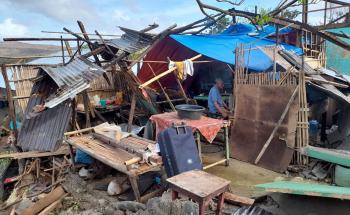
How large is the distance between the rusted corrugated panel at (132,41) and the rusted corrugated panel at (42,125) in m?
2.32

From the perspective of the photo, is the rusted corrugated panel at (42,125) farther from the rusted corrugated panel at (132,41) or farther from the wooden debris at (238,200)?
the wooden debris at (238,200)

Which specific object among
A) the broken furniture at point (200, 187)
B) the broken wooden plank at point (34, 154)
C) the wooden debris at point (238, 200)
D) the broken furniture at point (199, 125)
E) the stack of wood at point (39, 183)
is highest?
the broken furniture at point (199, 125)

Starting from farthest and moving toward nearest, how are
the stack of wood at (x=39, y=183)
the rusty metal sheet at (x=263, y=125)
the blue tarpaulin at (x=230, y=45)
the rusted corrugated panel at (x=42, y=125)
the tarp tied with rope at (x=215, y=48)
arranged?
the tarp tied with rope at (x=215, y=48), the blue tarpaulin at (x=230, y=45), the rusted corrugated panel at (x=42, y=125), the rusty metal sheet at (x=263, y=125), the stack of wood at (x=39, y=183)

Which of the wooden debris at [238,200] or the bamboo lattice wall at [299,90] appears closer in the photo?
the wooden debris at [238,200]

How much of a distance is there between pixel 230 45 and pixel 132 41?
3.43m

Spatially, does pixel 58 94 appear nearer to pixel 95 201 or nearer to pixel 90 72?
pixel 90 72

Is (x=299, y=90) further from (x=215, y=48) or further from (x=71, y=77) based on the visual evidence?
(x=71, y=77)

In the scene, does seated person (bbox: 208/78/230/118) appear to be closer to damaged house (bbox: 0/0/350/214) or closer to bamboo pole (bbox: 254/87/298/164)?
damaged house (bbox: 0/0/350/214)

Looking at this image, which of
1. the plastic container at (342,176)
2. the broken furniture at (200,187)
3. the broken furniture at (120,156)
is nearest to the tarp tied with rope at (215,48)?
the plastic container at (342,176)

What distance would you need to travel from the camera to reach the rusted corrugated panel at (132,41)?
913cm

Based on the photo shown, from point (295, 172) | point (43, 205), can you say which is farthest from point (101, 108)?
point (295, 172)

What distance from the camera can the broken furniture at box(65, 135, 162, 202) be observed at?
514cm

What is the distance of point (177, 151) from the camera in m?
5.22

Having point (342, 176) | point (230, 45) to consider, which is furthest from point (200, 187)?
point (230, 45)
